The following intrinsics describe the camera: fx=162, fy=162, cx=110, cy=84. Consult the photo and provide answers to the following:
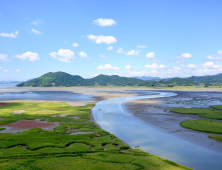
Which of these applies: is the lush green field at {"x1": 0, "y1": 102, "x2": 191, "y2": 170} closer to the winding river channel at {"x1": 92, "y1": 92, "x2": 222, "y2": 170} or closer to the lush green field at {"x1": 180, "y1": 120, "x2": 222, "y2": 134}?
the winding river channel at {"x1": 92, "y1": 92, "x2": 222, "y2": 170}

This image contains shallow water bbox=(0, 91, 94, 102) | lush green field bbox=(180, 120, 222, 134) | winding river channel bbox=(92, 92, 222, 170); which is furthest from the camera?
shallow water bbox=(0, 91, 94, 102)

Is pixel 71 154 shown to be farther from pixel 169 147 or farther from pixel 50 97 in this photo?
pixel 50 97

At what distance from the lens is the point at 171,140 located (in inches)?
1094

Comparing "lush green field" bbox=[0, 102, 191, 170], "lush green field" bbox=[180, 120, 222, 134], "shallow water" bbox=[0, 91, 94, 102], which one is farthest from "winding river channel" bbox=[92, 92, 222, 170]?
"shallow water" bbox=[0, 91, 94, 102]

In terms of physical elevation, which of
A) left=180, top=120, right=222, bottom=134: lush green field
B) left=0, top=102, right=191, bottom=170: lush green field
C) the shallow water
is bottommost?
left=180, top=120, right=222, bottom=134: lush green field

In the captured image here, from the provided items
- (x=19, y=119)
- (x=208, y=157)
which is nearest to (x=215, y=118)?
(x=208, y=157)

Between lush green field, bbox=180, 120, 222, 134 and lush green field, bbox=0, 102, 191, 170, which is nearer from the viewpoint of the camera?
lush green field, bbox=0, 102, 191, 170

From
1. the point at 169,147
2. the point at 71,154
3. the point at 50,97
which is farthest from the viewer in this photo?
the point at 50,97

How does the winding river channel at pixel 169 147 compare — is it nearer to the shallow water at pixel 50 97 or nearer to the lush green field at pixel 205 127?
the lush green field at pixel 205 127

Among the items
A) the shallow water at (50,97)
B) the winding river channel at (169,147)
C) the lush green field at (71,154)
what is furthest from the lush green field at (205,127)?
the shallow water at (50,97)

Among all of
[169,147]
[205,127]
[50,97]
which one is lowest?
[169,147]

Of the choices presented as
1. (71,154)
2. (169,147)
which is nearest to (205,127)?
(169,147)

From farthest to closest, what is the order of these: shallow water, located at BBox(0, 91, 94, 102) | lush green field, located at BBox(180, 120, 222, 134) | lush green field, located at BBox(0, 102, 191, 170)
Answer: shallow water, located at BBox(0, 91, 94, 102) < lush green field, located at BBox(180, 120, 222, 134) < lush green field, located at BBox(0, 102, 191, 170)

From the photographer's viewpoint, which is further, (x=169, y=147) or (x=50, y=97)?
(x=50, y=97)
